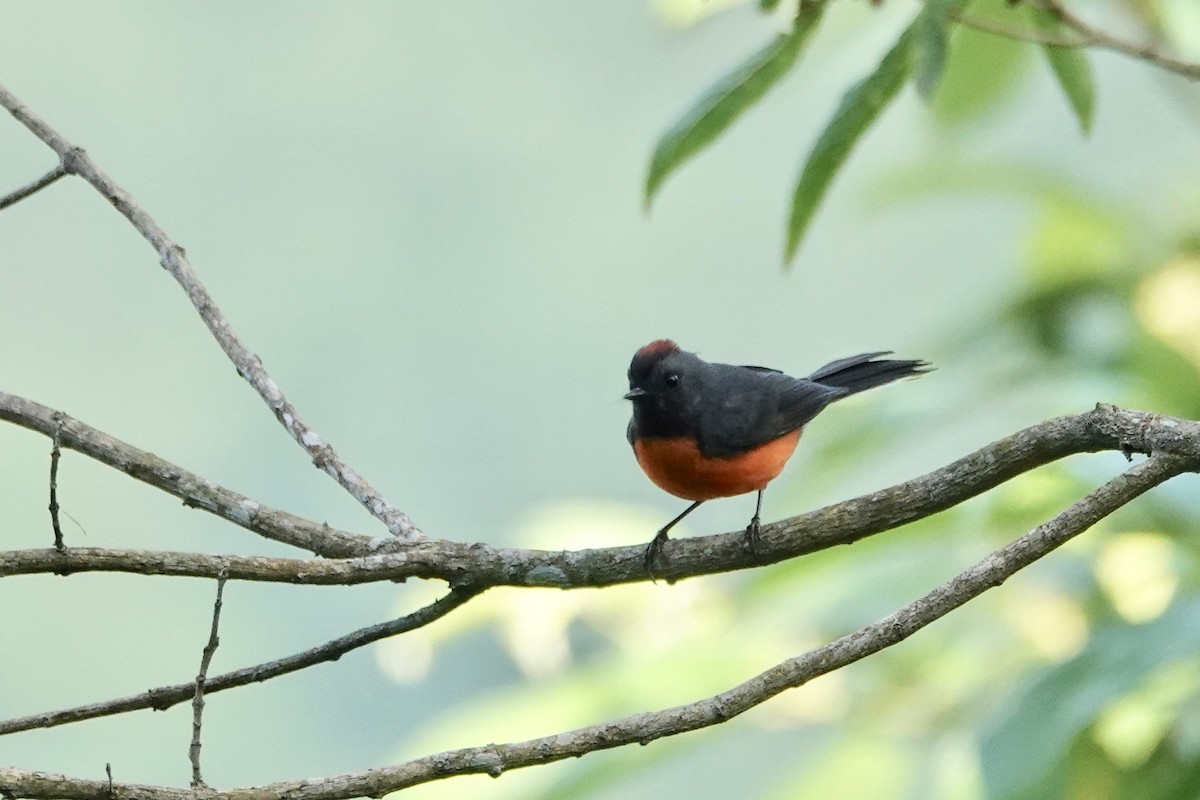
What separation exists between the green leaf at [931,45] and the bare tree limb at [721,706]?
0.55m

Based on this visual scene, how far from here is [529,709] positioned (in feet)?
9.88

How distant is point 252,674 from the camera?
5.38 feet

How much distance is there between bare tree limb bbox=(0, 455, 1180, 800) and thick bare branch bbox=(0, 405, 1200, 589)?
0.19 feet

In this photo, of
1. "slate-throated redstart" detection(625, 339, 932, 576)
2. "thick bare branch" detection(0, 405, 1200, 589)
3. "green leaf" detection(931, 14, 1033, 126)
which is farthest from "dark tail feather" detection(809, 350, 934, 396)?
"thick bare branch" detection(0, 405, 1200, 589)

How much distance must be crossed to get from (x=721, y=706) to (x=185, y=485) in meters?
0.78

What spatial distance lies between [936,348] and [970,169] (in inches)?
19.6

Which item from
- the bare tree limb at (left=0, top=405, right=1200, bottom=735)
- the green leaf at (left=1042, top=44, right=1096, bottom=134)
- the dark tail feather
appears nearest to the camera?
the bare tree limb at (left=0, top=405, right=1200, bottom=735)

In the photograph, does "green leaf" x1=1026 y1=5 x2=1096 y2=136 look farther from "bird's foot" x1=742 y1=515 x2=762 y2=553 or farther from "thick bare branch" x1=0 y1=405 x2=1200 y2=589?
"bird's foot" x1=742 y1=515 x2=762 y2=553

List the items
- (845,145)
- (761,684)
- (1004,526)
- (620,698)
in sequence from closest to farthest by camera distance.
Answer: (761,684)
(845,145)
(1004,526)
(620,698)

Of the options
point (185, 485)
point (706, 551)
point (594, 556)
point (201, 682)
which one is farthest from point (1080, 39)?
point (201, 682)

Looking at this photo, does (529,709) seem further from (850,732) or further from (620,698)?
(850,732)

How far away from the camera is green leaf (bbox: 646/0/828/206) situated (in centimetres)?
210

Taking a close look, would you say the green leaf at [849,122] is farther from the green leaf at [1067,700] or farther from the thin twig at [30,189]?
the thin twig at [30,189]

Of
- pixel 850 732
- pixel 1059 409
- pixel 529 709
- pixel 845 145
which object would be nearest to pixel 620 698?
pixel 529 709
